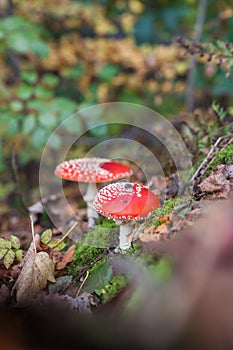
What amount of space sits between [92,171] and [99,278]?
79 centimetres

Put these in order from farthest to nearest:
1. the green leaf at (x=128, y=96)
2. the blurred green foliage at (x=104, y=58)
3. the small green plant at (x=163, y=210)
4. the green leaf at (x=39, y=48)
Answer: the green leaf at (x=128, y=96) → the blurred green foliage at (x=104, y=58) → the green leaf at (x=39, y=48) → the small green plant at (x=163, y=210)

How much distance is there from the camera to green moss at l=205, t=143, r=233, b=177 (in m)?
1.71

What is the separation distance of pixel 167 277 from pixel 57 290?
56 cm

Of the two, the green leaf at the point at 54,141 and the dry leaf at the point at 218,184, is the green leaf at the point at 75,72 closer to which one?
the green leaf at the point at 54,141

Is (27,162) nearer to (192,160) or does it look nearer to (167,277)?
(192,160)

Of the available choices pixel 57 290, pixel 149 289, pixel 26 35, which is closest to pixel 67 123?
pixel 26 35

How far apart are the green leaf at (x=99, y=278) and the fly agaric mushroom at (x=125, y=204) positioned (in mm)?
160

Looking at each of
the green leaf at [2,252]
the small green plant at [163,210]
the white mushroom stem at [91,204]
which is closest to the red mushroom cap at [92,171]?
the white mushroom stem at [91,204]

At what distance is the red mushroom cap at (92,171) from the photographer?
2096 millimetres

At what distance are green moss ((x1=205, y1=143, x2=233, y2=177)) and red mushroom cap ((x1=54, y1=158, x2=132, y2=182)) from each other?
49cm

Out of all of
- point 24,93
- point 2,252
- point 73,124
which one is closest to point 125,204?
point 2,252

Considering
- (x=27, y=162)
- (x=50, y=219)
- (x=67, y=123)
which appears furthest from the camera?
(x=27, y=162)

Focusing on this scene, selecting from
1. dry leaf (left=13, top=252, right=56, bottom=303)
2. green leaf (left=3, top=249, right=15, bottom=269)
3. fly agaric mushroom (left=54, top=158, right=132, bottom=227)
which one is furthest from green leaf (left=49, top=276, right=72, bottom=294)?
fly agaric mushroom (left=54, top=158, right=132, bottom=227)

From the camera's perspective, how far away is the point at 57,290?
1.43m
